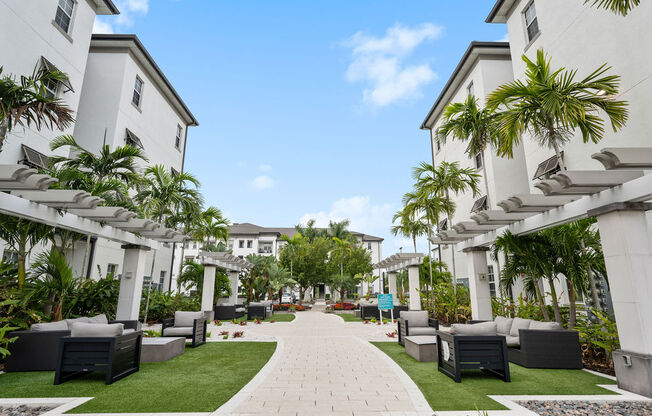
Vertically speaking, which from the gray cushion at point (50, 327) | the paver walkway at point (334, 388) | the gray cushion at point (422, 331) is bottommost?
the paver walkway at point (334, 388)

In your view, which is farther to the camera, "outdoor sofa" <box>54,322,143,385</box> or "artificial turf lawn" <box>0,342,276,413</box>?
"outdoor sofa" <box>54,322,143,385</box>

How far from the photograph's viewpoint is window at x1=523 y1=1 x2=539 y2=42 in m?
13.1

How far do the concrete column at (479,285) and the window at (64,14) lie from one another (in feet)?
56.7

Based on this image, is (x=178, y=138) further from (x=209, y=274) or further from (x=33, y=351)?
(x=33, y=351)

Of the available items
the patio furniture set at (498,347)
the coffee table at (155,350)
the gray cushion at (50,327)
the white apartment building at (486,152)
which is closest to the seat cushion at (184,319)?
the coffee table at (155,350)

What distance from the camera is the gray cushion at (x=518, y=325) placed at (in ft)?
22.5

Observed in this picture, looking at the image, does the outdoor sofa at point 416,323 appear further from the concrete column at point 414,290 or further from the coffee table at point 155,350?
the concrete column at point 414,290

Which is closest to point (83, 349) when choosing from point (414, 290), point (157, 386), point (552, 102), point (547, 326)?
point (157, 386)

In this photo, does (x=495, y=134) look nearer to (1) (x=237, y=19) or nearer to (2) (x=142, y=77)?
(1) (x=237, y=19)

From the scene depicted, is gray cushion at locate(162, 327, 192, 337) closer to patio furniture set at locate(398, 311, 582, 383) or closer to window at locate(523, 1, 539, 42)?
patio furniture set at locate(398, 311, 582, 383)

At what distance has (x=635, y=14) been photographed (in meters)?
8.42

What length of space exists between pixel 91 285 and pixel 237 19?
40.1 ft

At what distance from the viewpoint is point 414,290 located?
15.6m

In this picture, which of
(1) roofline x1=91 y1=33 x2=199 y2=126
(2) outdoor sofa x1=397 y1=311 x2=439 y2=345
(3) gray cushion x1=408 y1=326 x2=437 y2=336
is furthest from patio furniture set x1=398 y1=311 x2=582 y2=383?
(1) roofline x1=91 y1=33 x2=199 y2=126
